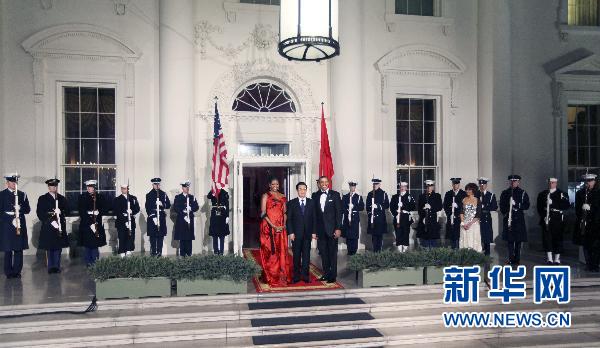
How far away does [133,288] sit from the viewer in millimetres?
6938

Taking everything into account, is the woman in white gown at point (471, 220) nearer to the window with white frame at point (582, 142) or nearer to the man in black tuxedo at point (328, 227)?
the man in black tuxedo at point (328, 227)

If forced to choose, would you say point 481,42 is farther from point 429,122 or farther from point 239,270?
point 239,270

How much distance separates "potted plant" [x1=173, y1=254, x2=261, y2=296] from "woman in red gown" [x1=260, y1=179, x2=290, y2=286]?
73 cm

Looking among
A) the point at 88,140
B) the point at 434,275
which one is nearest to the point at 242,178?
the point at 88,140

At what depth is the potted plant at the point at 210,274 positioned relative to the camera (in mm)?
7082

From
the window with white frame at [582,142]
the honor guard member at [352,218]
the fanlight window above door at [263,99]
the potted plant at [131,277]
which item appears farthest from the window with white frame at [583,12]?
the potted plant at [131,277]

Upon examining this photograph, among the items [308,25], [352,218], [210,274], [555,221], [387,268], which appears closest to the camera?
[308,25]

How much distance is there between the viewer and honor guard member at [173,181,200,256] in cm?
1010

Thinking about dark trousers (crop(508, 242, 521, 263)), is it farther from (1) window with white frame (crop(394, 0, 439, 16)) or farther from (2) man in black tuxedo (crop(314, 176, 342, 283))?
(1) window with white frame (crop(394, 0, 439, 16))

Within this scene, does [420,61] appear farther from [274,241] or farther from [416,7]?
[274,241]

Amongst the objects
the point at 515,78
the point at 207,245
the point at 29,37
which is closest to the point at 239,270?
the point at 207,245

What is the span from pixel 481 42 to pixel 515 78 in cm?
138

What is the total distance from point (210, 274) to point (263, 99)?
240 inches

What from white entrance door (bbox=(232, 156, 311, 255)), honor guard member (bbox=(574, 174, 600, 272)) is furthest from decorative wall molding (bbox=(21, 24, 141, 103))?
honor guard member (bbox=(574, 174, 600, 272))
